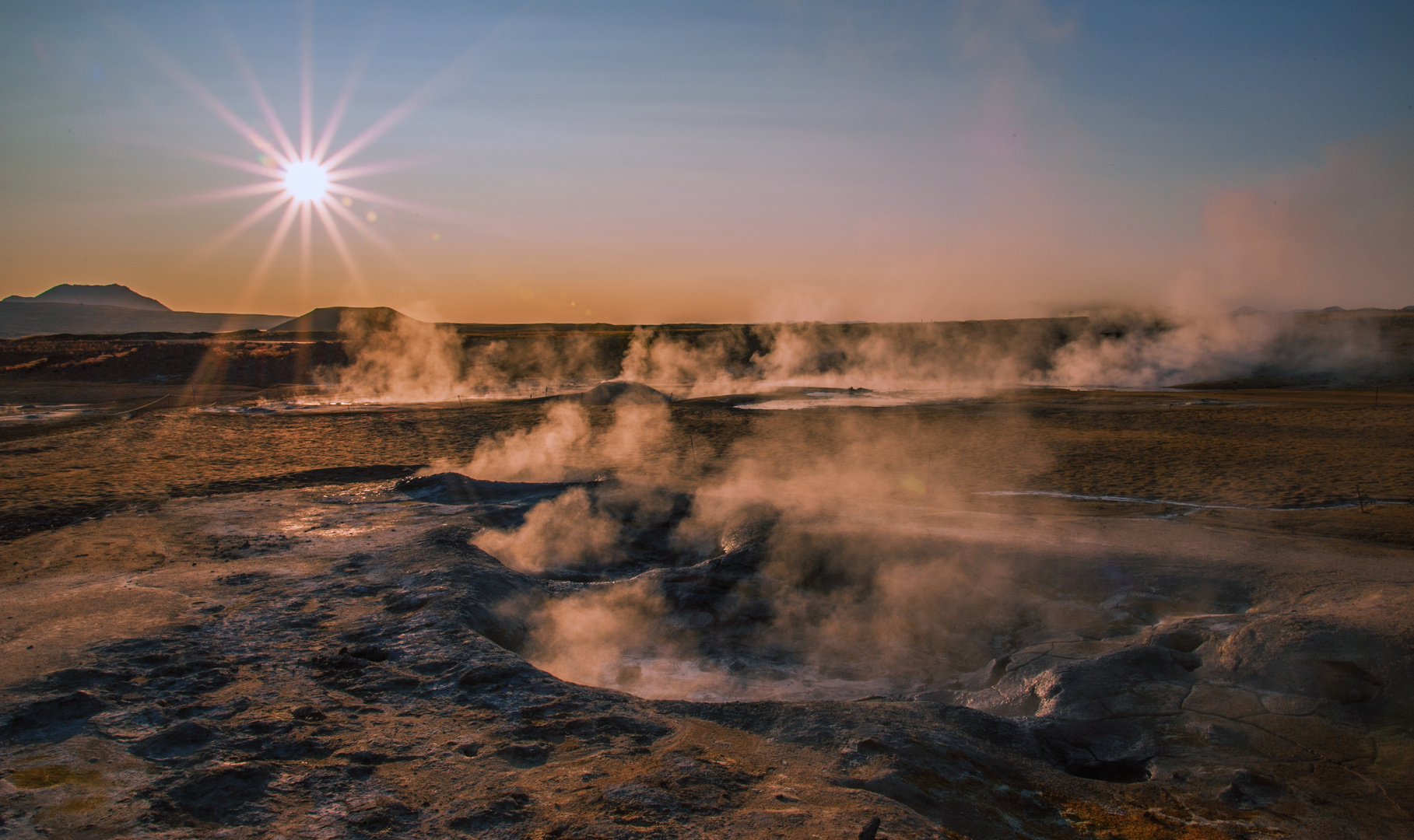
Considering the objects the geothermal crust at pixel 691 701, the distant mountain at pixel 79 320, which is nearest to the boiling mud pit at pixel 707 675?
the geothermal crust at pixel 691 701

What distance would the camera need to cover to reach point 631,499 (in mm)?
9383

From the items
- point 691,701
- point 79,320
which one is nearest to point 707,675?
point 691,701

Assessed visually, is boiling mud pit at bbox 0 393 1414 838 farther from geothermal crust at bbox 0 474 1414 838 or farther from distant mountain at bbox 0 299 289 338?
distant mountain at bbox 0 299 289 338

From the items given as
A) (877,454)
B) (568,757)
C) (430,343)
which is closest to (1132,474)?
(877,454)

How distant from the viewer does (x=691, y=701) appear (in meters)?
4.69

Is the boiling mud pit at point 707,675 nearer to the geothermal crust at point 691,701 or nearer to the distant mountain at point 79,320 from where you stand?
the geothermal crust at point 691,701

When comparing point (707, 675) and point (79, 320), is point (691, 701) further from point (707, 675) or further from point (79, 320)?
point (79, 320)

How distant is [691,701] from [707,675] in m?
0.79

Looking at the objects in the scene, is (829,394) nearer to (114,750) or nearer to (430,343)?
(114,750)

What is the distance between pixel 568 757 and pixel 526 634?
2251 millimetres

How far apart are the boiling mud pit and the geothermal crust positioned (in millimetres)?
21

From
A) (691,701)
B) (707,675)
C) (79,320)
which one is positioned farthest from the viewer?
(79,320)

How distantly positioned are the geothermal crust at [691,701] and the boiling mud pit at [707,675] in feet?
0.07

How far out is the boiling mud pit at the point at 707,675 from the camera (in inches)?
125
